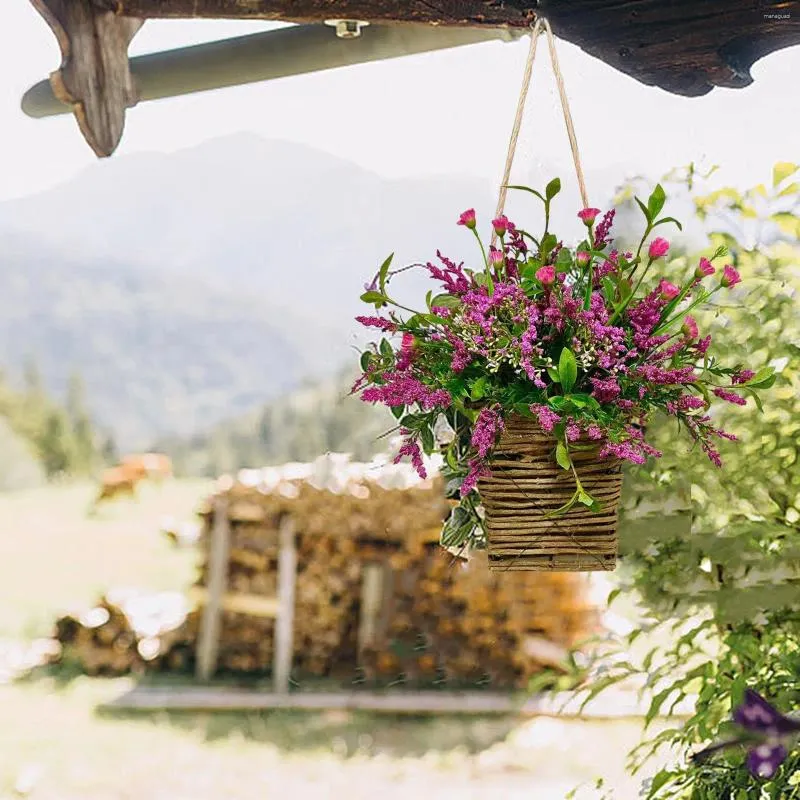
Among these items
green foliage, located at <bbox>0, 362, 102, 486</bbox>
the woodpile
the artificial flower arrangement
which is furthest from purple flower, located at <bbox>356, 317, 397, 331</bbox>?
green foliage, located at <bbox>0, 362, 102, 486</bbox>

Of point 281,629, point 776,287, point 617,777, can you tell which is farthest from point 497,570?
point 281,629

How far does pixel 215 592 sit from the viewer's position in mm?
4742

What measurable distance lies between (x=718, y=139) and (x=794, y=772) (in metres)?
5.62

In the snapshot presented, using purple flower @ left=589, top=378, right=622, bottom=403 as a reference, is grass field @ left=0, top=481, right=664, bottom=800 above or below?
below

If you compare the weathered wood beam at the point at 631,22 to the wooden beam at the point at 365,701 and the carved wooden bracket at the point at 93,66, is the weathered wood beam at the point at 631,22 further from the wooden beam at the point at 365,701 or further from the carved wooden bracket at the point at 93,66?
the wooden beam at the point at 365,701

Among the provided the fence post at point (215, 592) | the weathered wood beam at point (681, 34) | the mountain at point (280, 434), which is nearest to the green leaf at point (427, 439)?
the weathered wood beam at point (681, 34)

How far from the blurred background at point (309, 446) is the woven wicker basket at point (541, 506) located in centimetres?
25

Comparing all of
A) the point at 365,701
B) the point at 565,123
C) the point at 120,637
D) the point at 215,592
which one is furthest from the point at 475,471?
the point at 120,637

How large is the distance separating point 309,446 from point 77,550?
1.36m

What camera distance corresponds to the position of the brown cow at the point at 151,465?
22.6ft

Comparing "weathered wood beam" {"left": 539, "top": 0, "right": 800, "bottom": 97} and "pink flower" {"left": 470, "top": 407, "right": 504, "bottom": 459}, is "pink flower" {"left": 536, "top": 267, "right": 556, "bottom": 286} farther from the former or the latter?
"weathered wood beam" {"left": 539, "top": 0, "right": 800, "bottom": 97}

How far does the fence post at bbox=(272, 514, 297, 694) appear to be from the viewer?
4.66 m

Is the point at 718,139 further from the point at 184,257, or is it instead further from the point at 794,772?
the point at 794,772

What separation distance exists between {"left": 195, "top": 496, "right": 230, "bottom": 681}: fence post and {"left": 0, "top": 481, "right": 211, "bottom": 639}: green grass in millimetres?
1096
